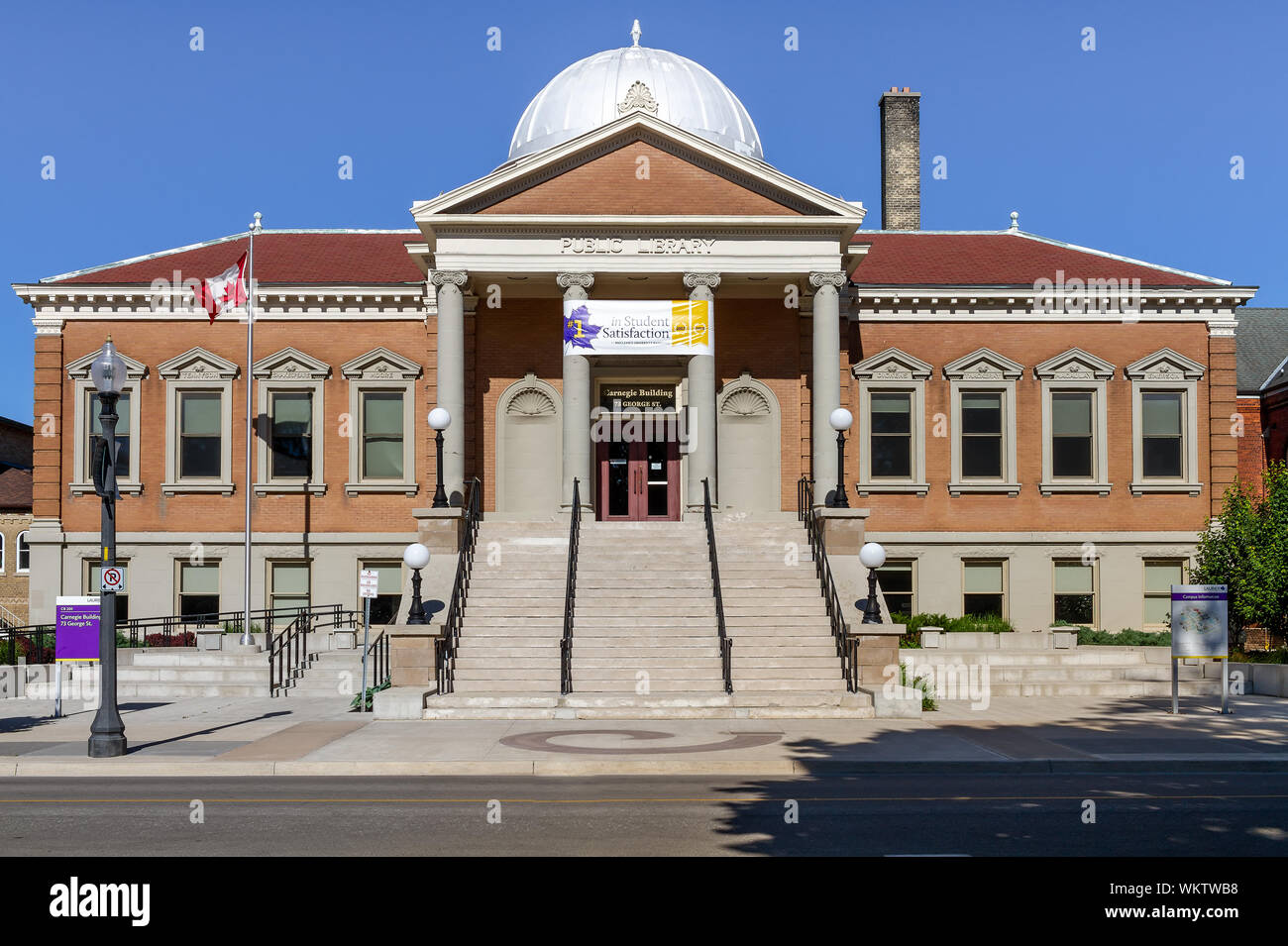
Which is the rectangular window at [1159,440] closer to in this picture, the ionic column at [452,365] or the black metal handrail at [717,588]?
the black metal handrail at [717,588]

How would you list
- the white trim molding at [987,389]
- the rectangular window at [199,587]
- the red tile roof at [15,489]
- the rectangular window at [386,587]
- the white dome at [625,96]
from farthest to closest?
1. the red tile roof at [15,489]
2. the white dome at [625,96]
3. the white trim molding at [987,389]
4. the rectangular window at [199,587]
5. the rectangular window at [386,587]

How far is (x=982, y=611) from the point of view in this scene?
33250 millimetres

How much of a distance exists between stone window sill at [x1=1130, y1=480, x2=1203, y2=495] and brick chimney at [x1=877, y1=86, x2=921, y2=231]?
12930 millimetres

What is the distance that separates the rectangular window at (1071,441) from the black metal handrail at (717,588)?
35.9 ft

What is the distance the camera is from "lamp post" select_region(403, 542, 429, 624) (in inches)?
859

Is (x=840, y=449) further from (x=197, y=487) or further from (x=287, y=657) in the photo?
(x=197, y=487)

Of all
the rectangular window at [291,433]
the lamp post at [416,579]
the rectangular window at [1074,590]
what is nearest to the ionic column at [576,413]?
the lamp post at [416,579]

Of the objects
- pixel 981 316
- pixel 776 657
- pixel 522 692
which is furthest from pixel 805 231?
pixel 522 692

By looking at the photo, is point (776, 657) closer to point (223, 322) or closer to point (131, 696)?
point (131, 696)

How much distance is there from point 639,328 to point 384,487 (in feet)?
29.0

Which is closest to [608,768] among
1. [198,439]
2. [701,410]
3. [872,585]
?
[872,585]

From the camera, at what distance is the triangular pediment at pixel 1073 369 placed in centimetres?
3347

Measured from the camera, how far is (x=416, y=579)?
21969 mm

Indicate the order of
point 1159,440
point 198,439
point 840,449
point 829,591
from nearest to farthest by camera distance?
point 829,591 < point 840,449 < point 198,439 < point 1159,440
